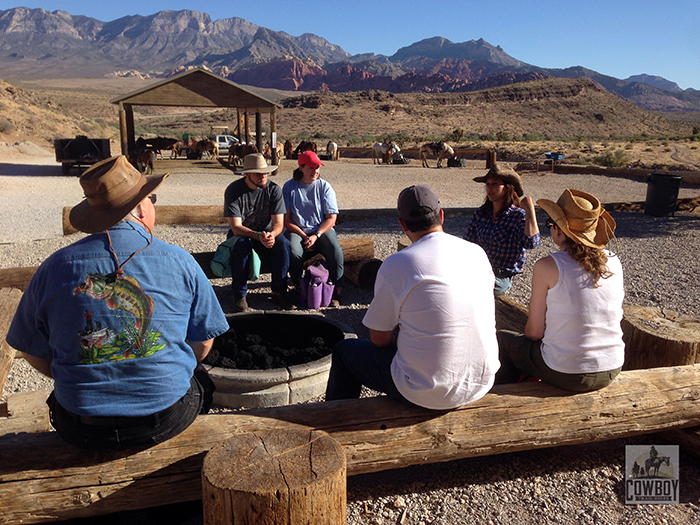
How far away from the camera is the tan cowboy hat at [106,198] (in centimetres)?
209

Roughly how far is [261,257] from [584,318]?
11.4 ft

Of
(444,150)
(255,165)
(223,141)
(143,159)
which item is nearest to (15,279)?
(255,165)

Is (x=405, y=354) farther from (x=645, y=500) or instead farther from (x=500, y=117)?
(x=500, y=117)

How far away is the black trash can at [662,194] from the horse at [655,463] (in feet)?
30.1

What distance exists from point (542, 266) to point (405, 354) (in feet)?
2.91

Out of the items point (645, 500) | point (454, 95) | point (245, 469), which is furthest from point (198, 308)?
point (454, 95)

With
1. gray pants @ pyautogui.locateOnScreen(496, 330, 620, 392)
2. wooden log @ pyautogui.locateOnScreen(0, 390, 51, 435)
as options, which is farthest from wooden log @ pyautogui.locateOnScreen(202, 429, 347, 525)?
wooden log @ pyautogui.locateOnScreen(0, 390, 51, 435)

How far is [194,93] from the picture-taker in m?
18.2

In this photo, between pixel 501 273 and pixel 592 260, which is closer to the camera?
pixel 592 260

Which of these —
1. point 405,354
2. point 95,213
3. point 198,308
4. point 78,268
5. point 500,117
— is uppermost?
point 500,117

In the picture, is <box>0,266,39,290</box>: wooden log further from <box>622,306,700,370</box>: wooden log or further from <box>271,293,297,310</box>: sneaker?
<box>622,306,700,370</box>: wooden log

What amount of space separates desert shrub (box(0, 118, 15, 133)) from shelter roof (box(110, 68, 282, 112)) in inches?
568

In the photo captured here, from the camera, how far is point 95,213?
6.96 feet

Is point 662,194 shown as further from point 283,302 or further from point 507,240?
point 283,302
